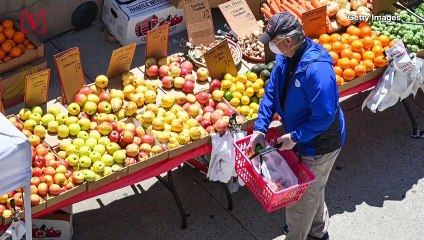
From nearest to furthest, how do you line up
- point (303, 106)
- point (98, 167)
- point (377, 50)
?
point (303, 106) → point (98, 167) → point (377, 50)

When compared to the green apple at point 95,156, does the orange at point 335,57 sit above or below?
below

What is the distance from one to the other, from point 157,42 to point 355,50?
1755 millimetres

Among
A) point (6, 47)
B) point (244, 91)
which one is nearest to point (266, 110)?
point (244, 91)

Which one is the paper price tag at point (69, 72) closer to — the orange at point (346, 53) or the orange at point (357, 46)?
the orange at point (346, 53)

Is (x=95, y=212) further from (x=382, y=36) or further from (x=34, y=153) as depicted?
(x=382, y=36)

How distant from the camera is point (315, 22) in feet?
21.1

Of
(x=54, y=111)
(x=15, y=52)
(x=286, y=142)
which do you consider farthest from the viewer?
(x=15, y=52)

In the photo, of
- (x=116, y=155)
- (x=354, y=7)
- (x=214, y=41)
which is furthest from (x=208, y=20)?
(x=116, y=155)

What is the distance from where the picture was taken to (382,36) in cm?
650

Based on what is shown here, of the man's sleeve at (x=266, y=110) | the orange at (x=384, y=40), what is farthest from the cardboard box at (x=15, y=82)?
the orange at (x=384, y=40)

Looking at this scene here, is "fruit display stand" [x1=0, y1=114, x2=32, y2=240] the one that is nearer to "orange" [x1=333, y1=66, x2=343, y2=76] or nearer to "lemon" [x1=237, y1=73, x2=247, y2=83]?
"lemon" [x1=237, y1=73, x2=247, y2=83]

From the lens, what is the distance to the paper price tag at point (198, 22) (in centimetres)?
648

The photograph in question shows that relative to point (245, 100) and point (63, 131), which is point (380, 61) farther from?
point (63, 131)

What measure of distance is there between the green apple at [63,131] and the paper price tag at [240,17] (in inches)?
83.8
